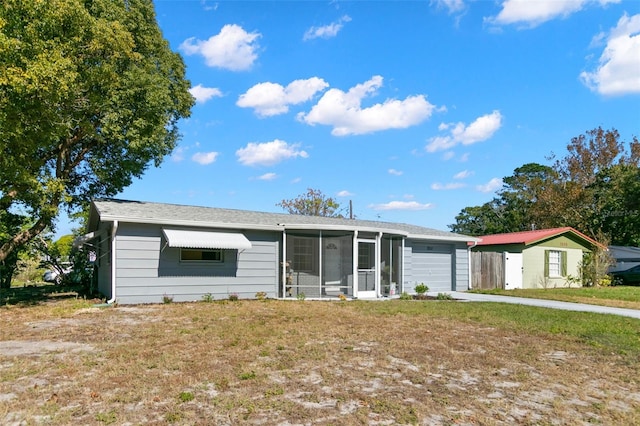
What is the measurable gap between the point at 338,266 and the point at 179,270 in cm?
637

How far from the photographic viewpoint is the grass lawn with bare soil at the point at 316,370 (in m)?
4.44

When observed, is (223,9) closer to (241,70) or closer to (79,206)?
(241,70)

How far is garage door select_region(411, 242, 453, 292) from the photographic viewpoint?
1944cm

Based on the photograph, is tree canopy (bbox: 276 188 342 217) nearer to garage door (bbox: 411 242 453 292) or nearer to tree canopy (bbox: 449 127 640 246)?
tree canopy (bbox: 449 127 640 246)

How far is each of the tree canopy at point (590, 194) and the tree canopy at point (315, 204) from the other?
1796cm

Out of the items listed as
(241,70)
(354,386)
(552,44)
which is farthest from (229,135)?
(354,386)

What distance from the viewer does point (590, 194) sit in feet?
118

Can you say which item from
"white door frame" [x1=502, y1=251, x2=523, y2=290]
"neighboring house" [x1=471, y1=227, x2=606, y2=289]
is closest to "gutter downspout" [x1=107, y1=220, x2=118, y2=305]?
"neighboring house" [x1=471, y1=227, x2=606, y2=289]

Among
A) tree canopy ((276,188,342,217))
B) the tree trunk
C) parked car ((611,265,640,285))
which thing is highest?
tree canopy ((276,188,342,217))

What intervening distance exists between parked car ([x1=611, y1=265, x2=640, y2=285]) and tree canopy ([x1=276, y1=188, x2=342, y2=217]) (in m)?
24.4

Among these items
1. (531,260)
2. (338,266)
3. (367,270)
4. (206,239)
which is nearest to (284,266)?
(338,266)

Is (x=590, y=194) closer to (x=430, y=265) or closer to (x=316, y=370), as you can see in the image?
(x=430, y=265)

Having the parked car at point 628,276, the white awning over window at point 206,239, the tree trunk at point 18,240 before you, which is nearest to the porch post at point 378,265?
the white awning over window at point 206,239

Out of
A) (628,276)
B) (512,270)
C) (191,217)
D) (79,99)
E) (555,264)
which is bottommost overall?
(628,276)
